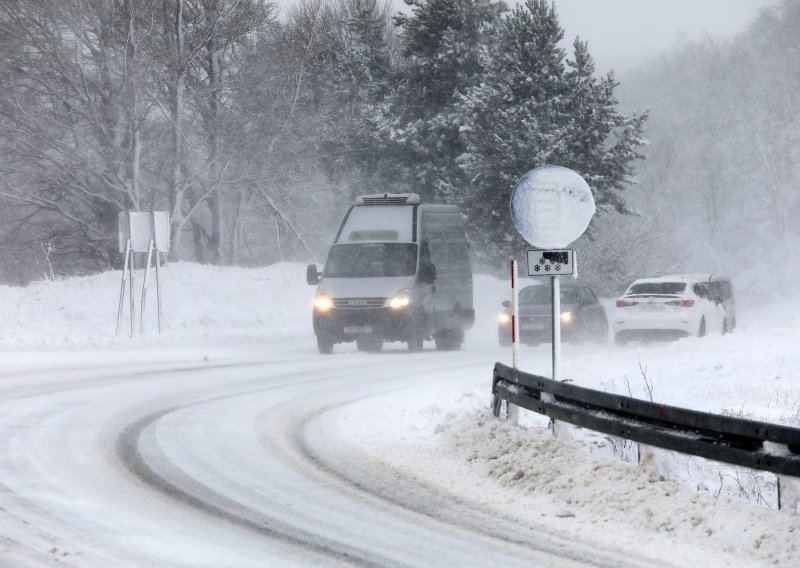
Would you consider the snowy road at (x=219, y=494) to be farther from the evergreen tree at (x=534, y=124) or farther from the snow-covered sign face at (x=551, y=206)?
the evergreen tree at (x=534, y=124)

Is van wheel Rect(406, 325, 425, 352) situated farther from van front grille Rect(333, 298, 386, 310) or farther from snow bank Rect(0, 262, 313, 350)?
snow bank Rect(0, 262, 313, 350)

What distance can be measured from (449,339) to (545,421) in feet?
41.7

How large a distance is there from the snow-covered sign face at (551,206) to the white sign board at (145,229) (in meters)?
16.2

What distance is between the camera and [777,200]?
69188mm

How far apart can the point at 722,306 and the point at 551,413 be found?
17942 mm

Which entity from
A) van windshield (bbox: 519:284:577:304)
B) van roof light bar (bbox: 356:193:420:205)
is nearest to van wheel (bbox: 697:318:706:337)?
van windshield (bbox: 519:284:577:304)

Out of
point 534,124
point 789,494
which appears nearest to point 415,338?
point 789,494

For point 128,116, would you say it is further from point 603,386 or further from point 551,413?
point 551,413

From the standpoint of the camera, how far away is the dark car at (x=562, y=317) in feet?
85.3

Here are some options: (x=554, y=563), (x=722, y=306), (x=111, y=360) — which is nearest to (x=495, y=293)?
(x=722, y=306)

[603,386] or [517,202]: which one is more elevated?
[517,202]

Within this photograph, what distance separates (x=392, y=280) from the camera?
2227 cm

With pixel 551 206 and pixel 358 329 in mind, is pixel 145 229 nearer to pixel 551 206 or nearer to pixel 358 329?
pixel 358 329

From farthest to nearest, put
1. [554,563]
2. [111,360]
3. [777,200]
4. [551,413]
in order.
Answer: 1. [777,200]
2. [111,360]
3. [551,413]
4. [554,563]
